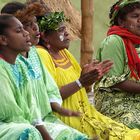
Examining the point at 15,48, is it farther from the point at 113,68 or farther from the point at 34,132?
the point at 113,68

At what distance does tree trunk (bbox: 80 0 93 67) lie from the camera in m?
10.0

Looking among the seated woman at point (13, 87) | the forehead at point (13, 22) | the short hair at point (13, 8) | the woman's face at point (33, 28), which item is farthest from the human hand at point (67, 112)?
the short hair at point (13, 8)

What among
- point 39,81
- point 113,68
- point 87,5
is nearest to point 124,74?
point 113,68

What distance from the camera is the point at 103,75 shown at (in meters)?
5.46

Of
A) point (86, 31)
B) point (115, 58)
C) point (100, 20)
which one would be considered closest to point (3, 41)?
point (115, 58)

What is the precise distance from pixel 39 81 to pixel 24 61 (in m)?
0.19

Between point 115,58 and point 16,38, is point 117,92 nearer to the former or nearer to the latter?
point 115,58

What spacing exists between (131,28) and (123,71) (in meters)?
0.39

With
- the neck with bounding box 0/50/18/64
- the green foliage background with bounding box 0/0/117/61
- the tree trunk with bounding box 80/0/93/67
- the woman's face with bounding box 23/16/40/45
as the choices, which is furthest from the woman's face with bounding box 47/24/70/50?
the green foliage background with bounding box 0/0/117/61

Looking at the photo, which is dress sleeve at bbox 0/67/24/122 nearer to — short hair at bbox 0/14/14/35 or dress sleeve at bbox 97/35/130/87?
short hair at bbox 0/14/14/35

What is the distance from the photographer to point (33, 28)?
4949 millimetres

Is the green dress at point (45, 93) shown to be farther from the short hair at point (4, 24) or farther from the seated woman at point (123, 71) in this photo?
the seated woman at point (123, 71)

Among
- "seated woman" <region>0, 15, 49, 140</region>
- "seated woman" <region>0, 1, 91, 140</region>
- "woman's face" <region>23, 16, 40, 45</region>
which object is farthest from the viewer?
"woman's face" <region>23, 16, 40, 45</region>

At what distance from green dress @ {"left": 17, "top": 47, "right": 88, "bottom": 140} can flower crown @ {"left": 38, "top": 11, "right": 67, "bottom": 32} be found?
33 cm
